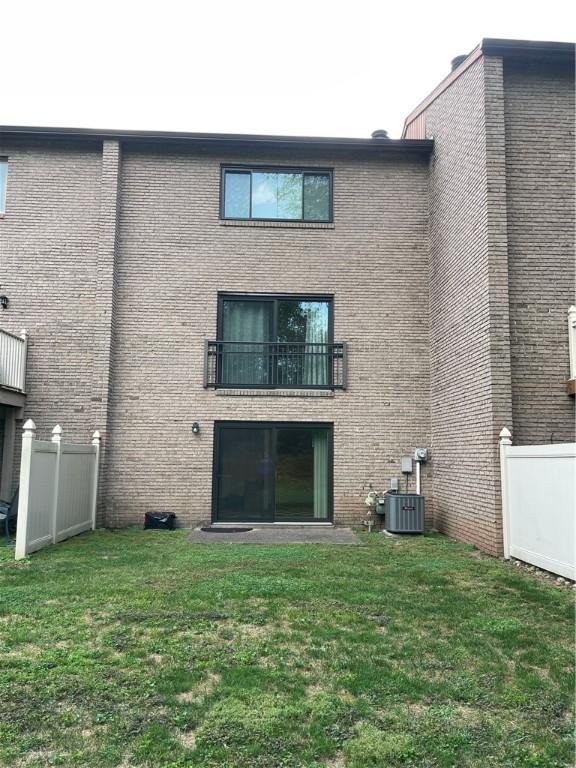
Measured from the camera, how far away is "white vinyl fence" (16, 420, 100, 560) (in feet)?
24.5

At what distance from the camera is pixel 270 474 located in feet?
34.9

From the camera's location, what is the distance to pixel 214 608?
500 centimetres

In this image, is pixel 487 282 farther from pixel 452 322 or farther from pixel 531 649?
pixel 531 649

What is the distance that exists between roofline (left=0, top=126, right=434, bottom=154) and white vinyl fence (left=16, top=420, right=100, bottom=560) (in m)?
6.05

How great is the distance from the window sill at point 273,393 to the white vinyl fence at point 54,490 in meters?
2.58

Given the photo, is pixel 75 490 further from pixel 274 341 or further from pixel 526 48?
pixel 526 48

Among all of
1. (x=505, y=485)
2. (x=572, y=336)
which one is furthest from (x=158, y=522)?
(x=572, y=336)

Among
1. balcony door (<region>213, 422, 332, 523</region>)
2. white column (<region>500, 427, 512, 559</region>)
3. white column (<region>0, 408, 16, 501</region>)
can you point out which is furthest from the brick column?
white column (<region>500, 427, 512, 559</region>)

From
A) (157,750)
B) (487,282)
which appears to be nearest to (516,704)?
(157,750)

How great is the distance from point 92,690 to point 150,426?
7.54 meters

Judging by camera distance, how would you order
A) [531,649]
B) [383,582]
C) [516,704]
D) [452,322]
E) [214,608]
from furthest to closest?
[452,322]
[383,582]
[214,608]
[531,649]
[516,704]

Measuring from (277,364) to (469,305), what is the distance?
388 centimetres

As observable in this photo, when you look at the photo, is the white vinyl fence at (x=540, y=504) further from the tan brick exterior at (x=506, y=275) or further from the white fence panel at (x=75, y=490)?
the white fence panel at (x=75, y=490)

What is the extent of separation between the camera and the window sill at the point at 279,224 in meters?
11.2
